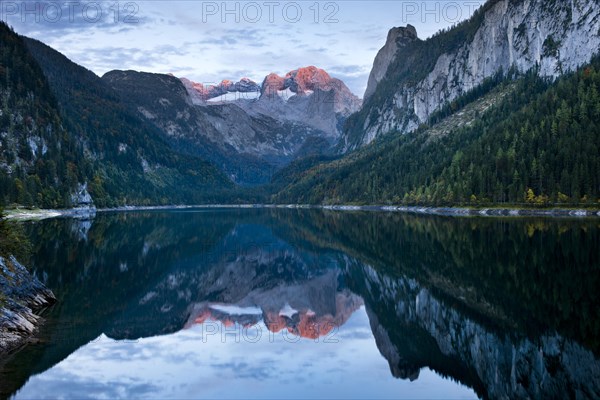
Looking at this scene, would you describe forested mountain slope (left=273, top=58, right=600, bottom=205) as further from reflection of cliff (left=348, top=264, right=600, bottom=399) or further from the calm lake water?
reflection of cliff (left=348, top=264, right=600, bottom=399)

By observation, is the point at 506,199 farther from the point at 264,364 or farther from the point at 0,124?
the point at 0,124

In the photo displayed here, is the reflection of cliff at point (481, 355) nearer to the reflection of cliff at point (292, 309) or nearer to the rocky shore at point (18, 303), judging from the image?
the reflection of cliff at point (292, 309)

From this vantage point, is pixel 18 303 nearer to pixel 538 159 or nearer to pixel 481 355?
pixel 481 355

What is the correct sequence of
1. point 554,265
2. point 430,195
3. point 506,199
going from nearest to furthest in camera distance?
point 554,265
point 506,199
point 430,195

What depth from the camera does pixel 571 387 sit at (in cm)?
1841

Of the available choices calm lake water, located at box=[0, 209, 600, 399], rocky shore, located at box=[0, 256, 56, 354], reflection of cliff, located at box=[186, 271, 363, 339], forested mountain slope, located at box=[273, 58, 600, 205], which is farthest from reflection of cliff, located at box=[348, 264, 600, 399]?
forested mountain slope, located at box=[273, 58, 600, 205]

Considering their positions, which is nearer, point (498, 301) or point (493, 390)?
point (493, 390)

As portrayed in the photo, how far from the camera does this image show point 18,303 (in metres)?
28.8

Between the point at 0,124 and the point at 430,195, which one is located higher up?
the point at 0,124

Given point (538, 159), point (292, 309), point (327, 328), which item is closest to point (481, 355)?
point (327, 328)

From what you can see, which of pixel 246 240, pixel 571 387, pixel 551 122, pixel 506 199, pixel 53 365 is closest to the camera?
pixel 571 387

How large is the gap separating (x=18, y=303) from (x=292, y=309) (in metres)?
15.6

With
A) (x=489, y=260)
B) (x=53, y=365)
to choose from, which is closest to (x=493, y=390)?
(x=53, y=365)

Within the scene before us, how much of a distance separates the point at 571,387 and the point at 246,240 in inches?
2725
